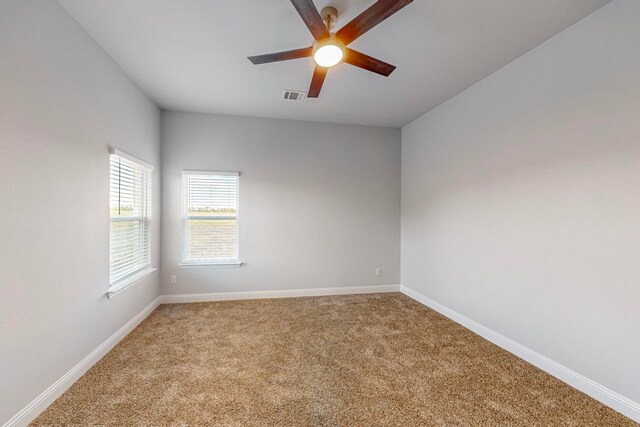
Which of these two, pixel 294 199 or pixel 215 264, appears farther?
pixel 294 199

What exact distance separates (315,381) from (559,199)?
2.48 meters

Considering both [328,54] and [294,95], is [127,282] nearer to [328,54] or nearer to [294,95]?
[294,95]

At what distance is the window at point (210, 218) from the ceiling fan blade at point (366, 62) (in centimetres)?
259

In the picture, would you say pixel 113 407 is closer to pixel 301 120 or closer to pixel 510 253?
pixel 510 253

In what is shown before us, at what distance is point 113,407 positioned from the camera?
75.0 inches

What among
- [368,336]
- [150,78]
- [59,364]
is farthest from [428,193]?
[59,364]

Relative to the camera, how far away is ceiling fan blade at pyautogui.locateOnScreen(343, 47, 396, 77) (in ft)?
6.73

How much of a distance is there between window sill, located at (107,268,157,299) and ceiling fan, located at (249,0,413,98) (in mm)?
2507

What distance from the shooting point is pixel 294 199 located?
439 centimetres

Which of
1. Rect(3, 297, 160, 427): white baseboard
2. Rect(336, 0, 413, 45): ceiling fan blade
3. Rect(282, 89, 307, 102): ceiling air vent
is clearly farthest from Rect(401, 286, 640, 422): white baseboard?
Rect(3, 297, 160, 427): white baseboard

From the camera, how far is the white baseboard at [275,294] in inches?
160

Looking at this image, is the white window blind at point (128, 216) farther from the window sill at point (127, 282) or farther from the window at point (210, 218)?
the window at point (210, 218)

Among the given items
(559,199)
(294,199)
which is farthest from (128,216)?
(559,199)

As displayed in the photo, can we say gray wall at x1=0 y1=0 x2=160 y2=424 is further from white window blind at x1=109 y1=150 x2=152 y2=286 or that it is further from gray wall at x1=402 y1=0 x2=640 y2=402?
gray wall at x1=402 y1=0 x2=640 y2=402
